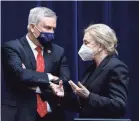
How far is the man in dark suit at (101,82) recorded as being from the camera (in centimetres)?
198

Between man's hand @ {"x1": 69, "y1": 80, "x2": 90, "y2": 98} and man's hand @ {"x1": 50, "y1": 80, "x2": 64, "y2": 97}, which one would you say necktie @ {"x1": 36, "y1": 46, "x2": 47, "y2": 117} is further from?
man's hand @ {"x1": 69, "y1": 80, "x2": 90, "y2": 98}

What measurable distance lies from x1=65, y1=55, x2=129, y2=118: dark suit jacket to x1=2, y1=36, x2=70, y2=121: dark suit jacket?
253 millimetres

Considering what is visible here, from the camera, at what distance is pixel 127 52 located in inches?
119

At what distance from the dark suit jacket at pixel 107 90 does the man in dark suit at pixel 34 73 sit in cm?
24

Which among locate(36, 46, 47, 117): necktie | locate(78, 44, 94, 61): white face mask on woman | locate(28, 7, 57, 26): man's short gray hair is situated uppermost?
locate(28, 7, 57, 26): man's short gray hair

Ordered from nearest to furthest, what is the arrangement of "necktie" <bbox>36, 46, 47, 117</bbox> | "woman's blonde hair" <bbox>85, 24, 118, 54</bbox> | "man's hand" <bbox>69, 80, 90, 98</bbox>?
1. "man's hand" <bbox>69, 80, 90, 98</bbox>
2. "woman's blonde hair" <bbox>85, 24, 118, 54</bbox>
3. "necktie" <bbox>36, 46, 47, 117</bbox>

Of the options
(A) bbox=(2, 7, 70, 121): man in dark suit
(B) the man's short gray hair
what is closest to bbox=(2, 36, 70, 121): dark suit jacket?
(A) bbox=(2, 7, 70, 121): man in dark suit

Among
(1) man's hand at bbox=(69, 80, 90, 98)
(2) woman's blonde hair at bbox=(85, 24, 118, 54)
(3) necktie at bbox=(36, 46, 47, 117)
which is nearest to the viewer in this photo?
(1) man's hand at bbox=(69, 80, 90, 98)

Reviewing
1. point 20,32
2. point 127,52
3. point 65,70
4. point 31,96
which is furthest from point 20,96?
point 127,52

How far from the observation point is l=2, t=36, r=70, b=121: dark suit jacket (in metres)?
2.17

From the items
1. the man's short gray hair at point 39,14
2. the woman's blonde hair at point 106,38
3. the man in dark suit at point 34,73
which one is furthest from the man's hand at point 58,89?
the man's short gray hair at point 39,14

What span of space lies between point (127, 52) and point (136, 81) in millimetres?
256

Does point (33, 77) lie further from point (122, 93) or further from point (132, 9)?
point (132, 9)

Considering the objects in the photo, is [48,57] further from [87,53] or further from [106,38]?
[106,38]
